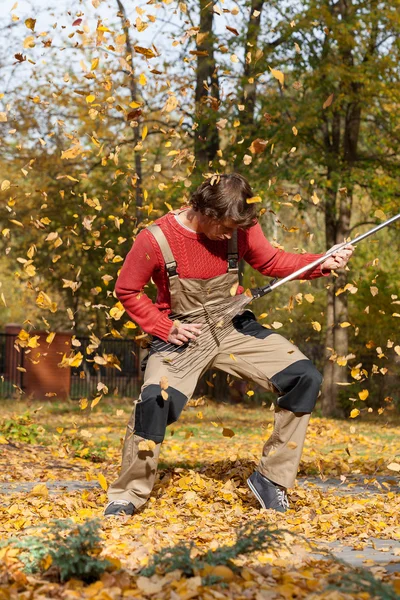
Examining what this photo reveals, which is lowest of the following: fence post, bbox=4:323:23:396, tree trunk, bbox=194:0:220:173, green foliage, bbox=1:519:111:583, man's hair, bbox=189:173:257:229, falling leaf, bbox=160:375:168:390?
fence post, bbox=4:323:23:396

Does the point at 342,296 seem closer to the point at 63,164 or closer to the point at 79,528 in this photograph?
the point at 63,164

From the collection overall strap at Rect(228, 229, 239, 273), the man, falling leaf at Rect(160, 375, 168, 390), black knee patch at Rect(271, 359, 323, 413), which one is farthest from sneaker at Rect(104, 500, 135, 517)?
overall strap at Rect(228, 229, 239, 273)

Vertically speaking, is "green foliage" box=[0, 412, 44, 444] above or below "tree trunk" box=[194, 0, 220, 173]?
below

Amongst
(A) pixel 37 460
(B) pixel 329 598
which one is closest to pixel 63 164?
(A) pixel 37 460

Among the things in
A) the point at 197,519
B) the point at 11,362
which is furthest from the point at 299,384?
the point at 11,362

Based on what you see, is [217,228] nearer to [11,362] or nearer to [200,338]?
[200,338]

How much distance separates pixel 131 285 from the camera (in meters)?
5.29

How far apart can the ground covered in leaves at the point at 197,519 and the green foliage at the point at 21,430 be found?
13 millimetres

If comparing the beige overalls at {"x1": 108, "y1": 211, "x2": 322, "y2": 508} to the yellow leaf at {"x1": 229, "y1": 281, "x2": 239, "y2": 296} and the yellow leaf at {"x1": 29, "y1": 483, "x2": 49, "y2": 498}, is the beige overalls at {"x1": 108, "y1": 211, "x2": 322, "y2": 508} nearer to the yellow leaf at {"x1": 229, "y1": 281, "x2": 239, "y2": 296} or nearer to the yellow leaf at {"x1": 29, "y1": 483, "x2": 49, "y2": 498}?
the yellow leaf at {"x1": 229, "y1": 281, "x2": 239, "y2": 296}

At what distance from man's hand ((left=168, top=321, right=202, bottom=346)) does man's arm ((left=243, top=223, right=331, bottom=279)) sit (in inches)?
24.9

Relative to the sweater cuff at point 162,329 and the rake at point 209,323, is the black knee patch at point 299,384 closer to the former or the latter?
the rake at point 209,323

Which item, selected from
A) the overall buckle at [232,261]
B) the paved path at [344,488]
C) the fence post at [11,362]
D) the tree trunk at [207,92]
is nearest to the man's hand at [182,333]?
the overall buckle at [232,261]

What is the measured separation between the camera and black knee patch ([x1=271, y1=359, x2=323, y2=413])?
5.25m

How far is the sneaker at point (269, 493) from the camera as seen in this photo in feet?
17.6
